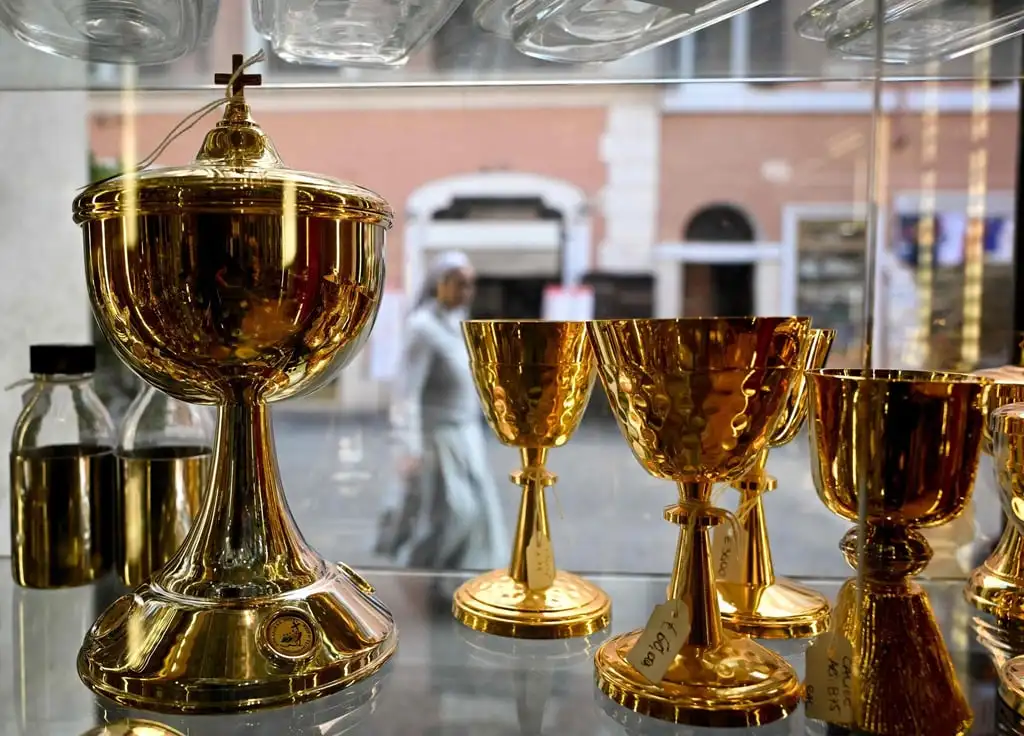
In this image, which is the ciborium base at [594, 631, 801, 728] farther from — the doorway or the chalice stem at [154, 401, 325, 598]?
the doorway

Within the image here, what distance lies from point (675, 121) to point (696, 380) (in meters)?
2.67

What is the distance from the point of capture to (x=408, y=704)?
462 millimetres

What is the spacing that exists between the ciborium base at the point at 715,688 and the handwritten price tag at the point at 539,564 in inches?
5.2

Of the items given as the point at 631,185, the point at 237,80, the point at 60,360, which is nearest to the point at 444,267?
the point at 631,185

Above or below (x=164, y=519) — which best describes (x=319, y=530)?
below

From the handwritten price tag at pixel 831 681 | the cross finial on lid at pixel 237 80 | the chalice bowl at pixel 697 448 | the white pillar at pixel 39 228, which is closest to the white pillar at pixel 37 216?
the white pillar at pixel 39 228

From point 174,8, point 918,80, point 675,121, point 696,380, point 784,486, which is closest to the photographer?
point 696,380

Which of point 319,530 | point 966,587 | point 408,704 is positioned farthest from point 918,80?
point 319,530

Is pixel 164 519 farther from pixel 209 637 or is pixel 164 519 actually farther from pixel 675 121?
pixel 675 121

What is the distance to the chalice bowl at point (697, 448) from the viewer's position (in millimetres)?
417

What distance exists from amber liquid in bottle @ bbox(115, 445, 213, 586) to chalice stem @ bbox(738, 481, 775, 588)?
0.41 m

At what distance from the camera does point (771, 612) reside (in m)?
0.56

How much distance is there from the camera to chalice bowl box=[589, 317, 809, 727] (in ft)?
1.37

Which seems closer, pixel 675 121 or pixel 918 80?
pixel 918 80
